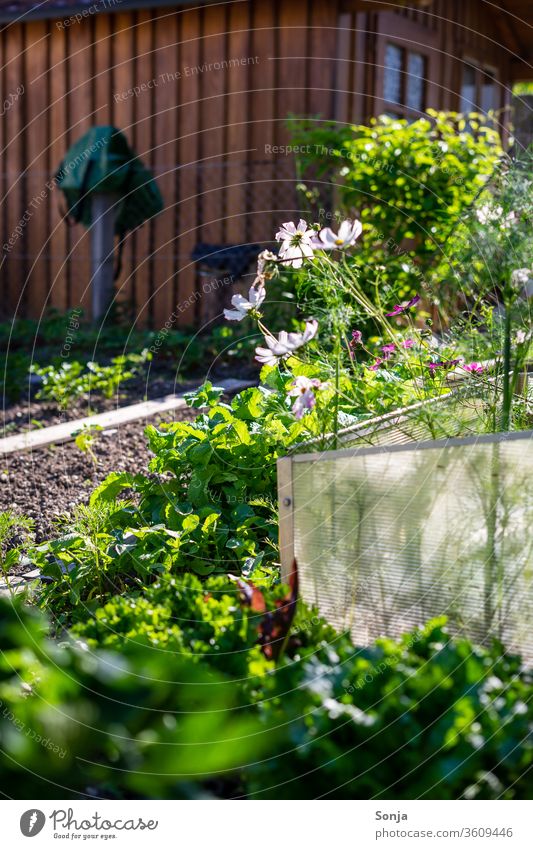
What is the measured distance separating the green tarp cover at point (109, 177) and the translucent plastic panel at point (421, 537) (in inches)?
262

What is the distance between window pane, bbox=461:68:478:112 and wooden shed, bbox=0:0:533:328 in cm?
15

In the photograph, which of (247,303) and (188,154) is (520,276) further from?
(188,154)

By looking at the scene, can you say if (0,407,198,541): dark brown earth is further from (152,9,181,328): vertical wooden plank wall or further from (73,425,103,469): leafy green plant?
(152,9,181,328): vertical wooden plank wall

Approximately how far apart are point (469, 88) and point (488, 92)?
683 millimetres

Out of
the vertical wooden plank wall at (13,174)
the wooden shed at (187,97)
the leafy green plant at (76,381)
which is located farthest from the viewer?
the vertical wooden plank wall at (13,174)

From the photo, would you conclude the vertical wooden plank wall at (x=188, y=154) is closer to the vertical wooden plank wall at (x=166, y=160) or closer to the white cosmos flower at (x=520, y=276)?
the vertical wooden plank wall at (x=166, y=160)

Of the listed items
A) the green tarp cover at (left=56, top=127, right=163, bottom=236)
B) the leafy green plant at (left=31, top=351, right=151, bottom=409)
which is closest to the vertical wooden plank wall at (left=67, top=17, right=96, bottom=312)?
the green tarp cover at (left=56, top=127, right=163, bottom=236)

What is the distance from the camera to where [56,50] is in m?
9.87

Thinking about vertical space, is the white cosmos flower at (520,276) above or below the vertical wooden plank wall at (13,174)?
below

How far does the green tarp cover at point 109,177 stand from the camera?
8430 mm

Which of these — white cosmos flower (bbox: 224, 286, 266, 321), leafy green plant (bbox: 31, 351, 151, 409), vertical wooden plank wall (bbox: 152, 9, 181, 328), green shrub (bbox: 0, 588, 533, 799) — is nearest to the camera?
green shrub (bbox: 0, 588, 533, 799)

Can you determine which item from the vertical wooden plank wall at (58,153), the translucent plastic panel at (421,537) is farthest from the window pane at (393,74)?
the translucent plastic panel at (421,537)

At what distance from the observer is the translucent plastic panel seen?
2064 millimetres

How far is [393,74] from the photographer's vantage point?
30.5 ft
